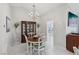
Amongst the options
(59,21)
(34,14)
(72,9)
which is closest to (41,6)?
(34,14)

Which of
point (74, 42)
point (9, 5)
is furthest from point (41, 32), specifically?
point (9, 5)

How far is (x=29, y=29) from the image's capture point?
6.87 ft

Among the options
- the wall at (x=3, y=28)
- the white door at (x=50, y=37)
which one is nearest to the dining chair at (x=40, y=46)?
the white door at (x=50, y=37)

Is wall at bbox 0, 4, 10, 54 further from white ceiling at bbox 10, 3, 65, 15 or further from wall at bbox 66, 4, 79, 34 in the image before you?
wall at bbox 66, 4, 79, 34

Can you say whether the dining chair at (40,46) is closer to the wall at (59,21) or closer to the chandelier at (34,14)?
the wall at (59,21)

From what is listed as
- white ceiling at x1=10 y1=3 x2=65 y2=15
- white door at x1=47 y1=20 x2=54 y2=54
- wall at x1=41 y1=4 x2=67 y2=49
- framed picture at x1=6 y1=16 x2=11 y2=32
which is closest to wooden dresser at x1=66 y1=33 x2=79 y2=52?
wall at x1=41 y1=4 x2=67 y2=49

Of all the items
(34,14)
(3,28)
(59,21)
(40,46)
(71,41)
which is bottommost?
(40,46)

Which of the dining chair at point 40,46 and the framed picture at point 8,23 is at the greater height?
the framed picture at point 8,23

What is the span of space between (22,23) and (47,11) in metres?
0.52

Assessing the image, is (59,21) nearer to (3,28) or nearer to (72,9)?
(72,9)
